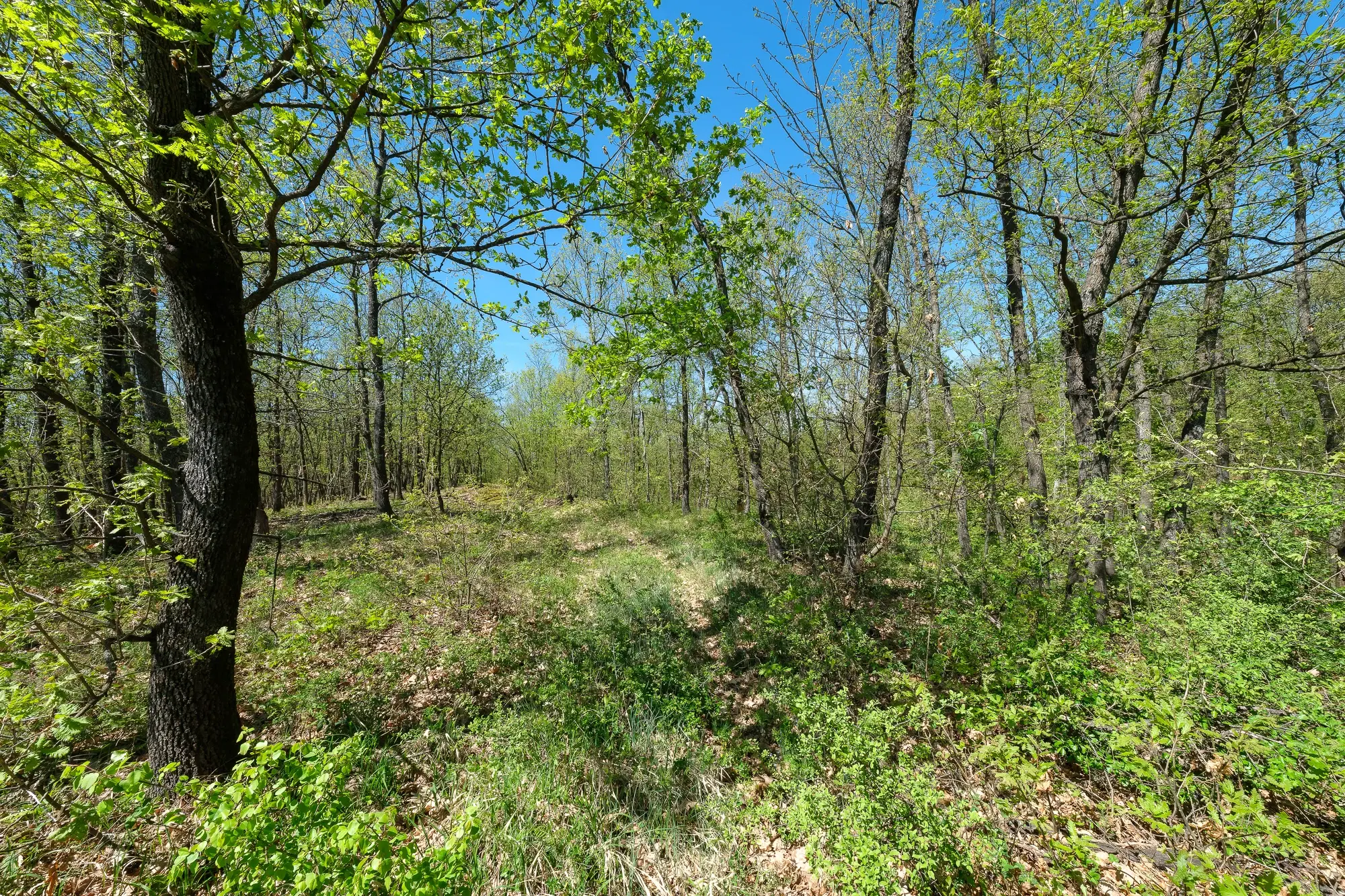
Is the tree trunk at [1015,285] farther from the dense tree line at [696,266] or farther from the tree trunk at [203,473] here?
the tree trunk at [203,473]

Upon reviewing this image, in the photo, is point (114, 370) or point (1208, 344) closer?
point (114, 370)

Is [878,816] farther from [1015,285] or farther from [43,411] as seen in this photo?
[43,411]

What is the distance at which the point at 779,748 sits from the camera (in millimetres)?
3734

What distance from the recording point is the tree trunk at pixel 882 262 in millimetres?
4805

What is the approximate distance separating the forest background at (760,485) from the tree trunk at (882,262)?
5 centimetres

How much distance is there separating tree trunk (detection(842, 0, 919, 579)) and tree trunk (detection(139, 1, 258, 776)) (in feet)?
16.8

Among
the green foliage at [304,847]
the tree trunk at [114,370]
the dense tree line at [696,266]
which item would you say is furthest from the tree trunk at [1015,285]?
the tree trunk at [114,370]

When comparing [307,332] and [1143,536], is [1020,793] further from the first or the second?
[307,332]

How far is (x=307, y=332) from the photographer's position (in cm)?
1584

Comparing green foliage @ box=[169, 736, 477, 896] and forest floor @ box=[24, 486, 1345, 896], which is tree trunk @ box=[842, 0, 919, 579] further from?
green foliage @ box=[169, 736, 477, 896]

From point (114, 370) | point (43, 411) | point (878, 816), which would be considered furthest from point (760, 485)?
point (43, 411)

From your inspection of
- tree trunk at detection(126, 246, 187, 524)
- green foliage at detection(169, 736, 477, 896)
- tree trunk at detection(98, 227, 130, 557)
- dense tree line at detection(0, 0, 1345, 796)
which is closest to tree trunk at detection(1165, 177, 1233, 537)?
dense tree line at detection(0, 0, 1345, 796)

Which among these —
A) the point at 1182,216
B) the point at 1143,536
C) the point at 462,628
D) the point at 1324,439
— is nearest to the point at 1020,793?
the point at 1143,536

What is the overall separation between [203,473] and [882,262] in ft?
21.3
